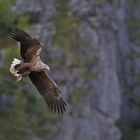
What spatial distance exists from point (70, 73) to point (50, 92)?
2074 cm

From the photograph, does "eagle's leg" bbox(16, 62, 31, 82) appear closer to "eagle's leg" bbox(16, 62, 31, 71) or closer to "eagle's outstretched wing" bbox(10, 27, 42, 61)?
"eagle's leg" bbox(16, 62, 31, 71)

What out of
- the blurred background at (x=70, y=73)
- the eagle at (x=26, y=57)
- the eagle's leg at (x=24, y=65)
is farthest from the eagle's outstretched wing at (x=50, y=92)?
the blurred background at (x=70, y=73)

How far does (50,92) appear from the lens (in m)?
19.4

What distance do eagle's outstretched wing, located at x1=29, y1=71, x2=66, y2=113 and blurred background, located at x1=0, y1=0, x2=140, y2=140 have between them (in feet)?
56.2

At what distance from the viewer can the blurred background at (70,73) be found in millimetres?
37875

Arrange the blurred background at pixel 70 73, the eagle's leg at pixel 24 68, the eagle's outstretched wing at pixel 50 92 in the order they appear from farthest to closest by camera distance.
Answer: the blurred background at pixel 70 73 < the eagle's outstretched wing at pixel 50 92 < the eagle's leg at pixel 24 68

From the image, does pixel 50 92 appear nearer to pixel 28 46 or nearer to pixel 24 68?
pixel 24 68

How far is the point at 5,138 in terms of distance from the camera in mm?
36438

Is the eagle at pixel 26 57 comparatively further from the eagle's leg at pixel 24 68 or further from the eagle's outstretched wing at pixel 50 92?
the eagle's outstretched wing at pixel 50 92

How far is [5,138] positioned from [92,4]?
9.49 m

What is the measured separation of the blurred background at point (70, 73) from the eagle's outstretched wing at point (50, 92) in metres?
17.1

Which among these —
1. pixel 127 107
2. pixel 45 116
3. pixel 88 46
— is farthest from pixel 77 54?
pixel 127 107

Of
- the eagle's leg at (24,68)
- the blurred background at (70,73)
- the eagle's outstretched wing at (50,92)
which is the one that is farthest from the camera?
the blurred background at (70,73)

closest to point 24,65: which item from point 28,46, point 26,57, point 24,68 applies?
point 24,68
